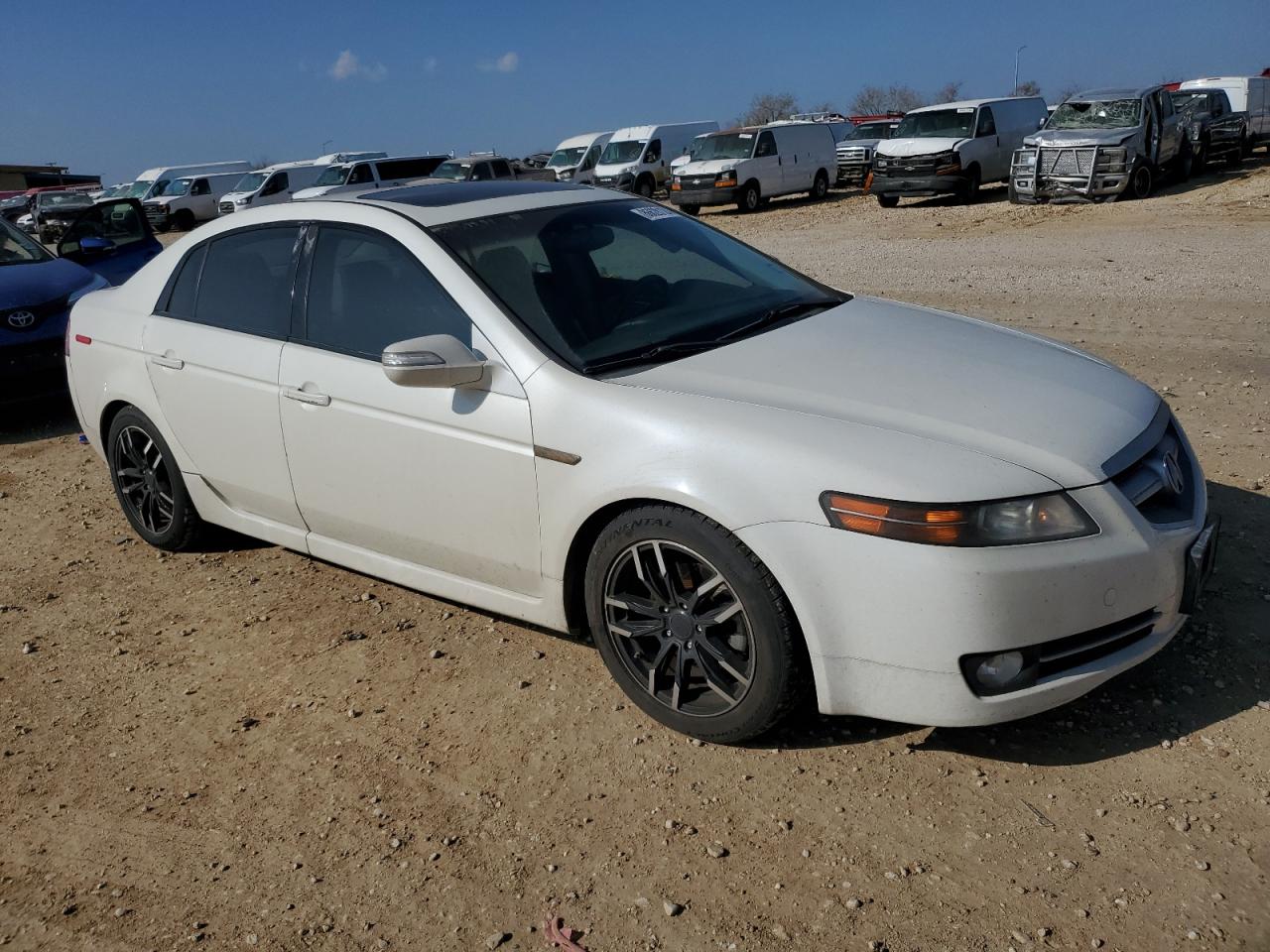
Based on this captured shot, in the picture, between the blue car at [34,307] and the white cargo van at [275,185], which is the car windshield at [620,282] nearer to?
the blue car at [34,307]

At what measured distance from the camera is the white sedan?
288cm

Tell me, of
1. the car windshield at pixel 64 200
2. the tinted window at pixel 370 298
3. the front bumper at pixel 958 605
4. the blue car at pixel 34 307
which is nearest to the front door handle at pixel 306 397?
the tinted window at pixel 370 298

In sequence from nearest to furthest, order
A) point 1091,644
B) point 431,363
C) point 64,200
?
point 1091,644, point 431,363, point 64,200

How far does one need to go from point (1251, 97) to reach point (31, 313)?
28.1 meters

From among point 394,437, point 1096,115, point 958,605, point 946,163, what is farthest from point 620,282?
point 946,163

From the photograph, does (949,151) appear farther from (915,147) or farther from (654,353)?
(654,353)

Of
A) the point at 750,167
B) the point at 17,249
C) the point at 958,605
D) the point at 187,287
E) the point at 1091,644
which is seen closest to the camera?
the point at 958,605

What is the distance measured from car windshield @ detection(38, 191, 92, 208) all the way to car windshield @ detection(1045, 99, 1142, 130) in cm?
2951

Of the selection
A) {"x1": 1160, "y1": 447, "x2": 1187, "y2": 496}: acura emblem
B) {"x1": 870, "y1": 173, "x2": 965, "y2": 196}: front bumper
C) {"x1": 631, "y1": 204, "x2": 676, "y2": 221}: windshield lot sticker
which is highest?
{"x1": 631, "y1": 204, "x2": 676, "y2": 221}: windshield lot sticker

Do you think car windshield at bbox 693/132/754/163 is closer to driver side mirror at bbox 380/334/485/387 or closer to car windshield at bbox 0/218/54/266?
car windshield at bbox 0/218/54/266

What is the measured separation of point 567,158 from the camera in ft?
113

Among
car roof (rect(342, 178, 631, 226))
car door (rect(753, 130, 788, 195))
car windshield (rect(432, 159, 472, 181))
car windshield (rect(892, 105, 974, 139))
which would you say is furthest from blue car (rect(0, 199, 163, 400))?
car windshield (rect(432, 159, 472, 181))

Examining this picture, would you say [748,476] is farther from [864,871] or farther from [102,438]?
[102,438]

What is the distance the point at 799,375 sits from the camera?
338 centimetres
